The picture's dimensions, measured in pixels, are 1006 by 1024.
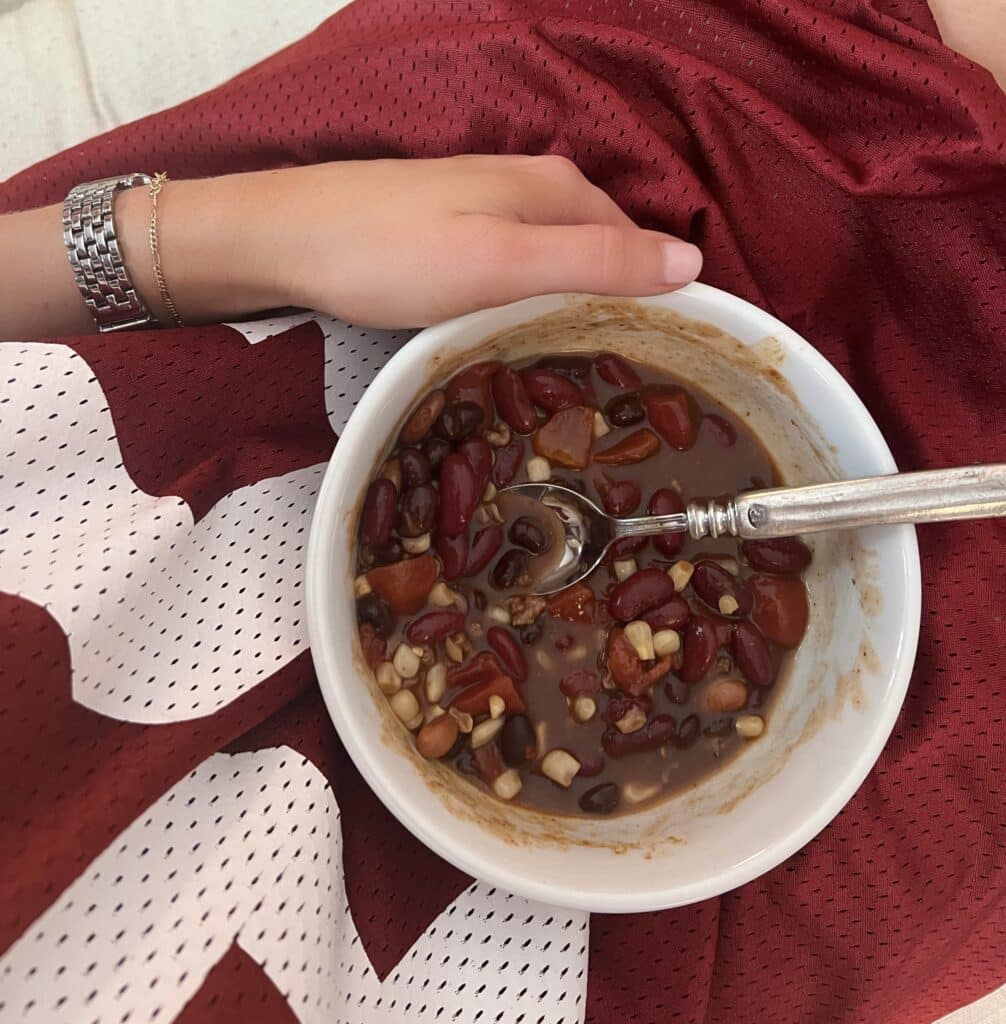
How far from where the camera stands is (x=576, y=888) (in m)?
0.53

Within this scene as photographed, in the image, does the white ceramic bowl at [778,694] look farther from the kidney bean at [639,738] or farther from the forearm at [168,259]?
the forearm at [168,259]

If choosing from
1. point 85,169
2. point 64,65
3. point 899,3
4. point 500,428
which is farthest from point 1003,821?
point 64,65

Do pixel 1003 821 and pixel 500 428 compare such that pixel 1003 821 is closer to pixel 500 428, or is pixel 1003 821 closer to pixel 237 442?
pixel 500 428

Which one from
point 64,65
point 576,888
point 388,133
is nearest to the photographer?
point 576,888

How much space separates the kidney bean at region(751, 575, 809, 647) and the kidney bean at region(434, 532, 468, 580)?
22cm

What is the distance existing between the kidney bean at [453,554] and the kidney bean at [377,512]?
0.14 feet

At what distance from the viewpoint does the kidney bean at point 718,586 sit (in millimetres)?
624

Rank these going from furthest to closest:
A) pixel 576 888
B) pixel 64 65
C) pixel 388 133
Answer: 1. pixel 64 65
2. pixel 388 133
3. pixel 576 888

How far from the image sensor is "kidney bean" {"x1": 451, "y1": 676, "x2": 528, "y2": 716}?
23.7 inches

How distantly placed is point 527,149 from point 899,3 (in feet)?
0.94

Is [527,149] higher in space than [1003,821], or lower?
higher

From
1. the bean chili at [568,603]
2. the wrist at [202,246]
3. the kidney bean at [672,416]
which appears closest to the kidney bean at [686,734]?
the bean chili at [568,603]

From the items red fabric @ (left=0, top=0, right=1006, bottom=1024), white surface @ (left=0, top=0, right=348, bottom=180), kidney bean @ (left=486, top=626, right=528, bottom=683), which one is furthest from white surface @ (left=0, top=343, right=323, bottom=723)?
white surface @ (left=0, top=0, right=348, bottom=180)

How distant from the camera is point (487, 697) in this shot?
0.60 metres
